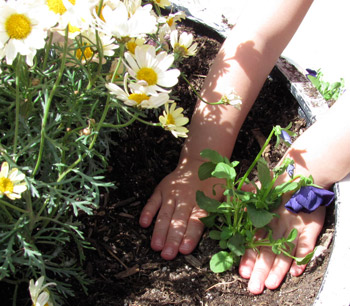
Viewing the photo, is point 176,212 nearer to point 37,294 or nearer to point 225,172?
point 225,172

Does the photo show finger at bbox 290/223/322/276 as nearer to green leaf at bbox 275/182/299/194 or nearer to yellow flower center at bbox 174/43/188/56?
green leaf at bbox 275/182/299/194

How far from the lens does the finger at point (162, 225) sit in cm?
110

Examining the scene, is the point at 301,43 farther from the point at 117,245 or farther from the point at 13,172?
the point at 13,172

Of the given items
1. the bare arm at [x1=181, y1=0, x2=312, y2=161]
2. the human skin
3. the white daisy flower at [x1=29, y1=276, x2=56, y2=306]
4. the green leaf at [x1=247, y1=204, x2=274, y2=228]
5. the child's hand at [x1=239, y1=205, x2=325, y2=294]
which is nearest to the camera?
the white daisy flower at [x1=29, y1=276, x2=56, y2=306]

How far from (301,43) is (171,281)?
1.49 metres

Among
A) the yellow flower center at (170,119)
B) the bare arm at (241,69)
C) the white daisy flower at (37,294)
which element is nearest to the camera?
the white daisy flower at (37,294)

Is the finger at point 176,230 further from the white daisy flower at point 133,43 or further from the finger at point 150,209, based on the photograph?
the white daisy flower at point 133,43

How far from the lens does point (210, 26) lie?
4.78 ft

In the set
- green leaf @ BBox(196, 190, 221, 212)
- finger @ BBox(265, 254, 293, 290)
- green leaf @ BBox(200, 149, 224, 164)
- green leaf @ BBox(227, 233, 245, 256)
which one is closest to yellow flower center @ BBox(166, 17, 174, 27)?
green leaf @ BBox(200, 149, 224, 164)

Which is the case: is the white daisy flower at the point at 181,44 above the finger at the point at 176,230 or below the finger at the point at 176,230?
→ above

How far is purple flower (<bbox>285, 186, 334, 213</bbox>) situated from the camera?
39.5 inches

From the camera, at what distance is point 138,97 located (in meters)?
0.68

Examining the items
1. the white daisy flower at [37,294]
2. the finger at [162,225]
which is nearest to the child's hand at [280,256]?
the finger at [162,225]

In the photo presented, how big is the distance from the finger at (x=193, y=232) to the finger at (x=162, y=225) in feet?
0.17
